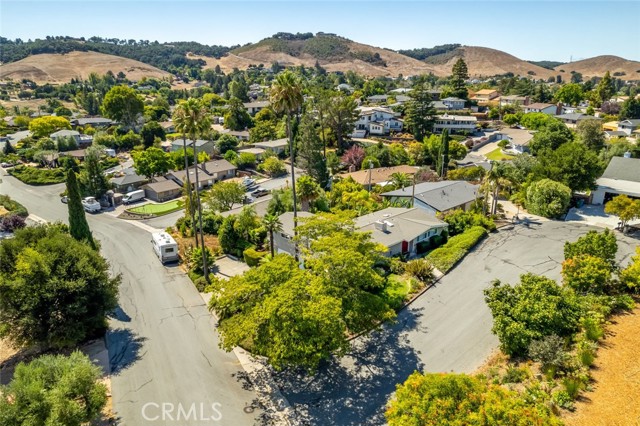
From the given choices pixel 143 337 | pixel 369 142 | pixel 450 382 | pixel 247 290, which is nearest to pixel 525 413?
pixel 450 382

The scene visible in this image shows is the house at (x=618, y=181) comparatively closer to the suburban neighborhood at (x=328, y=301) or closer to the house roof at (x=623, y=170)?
the house roof at (x=623, y=170)

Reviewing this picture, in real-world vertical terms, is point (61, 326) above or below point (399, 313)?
above

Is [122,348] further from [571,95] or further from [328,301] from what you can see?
[571,95]

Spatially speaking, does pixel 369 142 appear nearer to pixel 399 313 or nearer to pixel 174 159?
pixel 174 159

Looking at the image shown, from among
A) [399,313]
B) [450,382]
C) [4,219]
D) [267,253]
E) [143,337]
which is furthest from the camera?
[4,219]

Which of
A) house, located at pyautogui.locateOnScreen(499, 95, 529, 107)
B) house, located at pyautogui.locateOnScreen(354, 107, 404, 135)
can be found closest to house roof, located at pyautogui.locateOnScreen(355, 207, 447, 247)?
house, located at pyautogui.locateOnScreen(354, 107, 404, 135)
